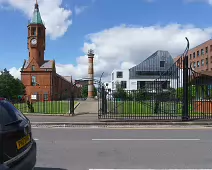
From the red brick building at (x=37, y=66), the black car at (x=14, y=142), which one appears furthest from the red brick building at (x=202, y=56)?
the black car at (x=14, y=142)

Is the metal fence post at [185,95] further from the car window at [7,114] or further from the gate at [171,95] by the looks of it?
the car window at [7,114]

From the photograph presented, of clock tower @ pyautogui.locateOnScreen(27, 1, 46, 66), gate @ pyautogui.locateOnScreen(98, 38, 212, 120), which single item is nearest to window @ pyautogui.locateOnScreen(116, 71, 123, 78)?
clock tower @ pyautogui.locateOnScreen(27, 1, 46, 66)

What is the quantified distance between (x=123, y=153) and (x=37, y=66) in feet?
280

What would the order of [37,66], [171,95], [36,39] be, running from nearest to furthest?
[171,95], [37,66], [36,39]

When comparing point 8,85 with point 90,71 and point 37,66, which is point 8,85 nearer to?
point 37,66

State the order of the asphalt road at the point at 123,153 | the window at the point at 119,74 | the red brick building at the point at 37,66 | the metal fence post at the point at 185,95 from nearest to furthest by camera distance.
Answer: the asphalt road at the point at 123,153 → the metal fence post at the point at 185,95 → the red brick building at the point at 37,66 → the window at the point at 119,74

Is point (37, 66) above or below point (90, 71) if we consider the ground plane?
above

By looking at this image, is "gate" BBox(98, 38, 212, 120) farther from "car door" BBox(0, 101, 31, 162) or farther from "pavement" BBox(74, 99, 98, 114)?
"car door" BBox(0, 101, 31, 162)

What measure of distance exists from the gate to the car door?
11534 mm

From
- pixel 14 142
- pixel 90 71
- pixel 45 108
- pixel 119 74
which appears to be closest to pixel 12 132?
pixel 14 142

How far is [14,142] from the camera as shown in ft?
12.8

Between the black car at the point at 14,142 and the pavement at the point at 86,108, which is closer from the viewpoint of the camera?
the black car at the point at 14,142

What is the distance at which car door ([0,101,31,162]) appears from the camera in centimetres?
370

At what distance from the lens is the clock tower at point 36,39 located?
90.6 metres
